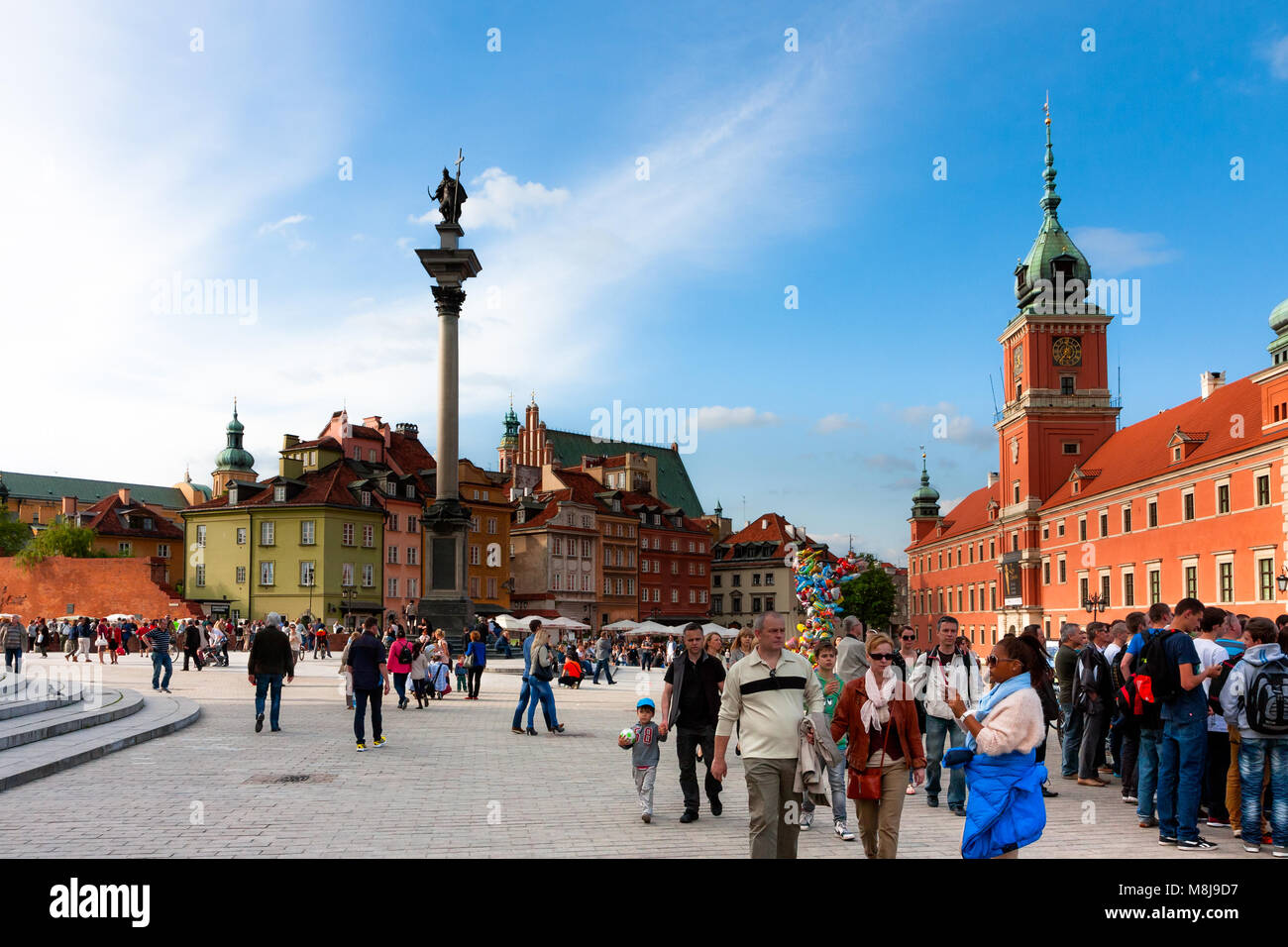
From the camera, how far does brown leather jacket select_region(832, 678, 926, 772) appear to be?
764 cm

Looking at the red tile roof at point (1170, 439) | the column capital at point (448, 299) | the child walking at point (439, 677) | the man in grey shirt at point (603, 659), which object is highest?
the column capital at point (448, 299)

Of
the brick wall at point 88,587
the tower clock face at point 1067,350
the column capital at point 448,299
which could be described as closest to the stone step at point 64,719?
the column capital at point 448,299

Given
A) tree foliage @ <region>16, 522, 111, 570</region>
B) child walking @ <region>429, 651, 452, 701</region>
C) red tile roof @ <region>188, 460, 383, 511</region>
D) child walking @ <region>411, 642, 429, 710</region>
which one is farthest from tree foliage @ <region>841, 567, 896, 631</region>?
child walking @ <region>411, 642, 429, 710</region>

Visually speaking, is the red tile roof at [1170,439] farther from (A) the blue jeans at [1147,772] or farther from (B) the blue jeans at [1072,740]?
(A) the blue jeans at [1147,772]

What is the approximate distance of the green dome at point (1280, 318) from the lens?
1756 inches

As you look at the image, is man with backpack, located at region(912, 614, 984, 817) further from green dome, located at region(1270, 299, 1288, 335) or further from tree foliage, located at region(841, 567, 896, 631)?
tree foliage, located at region(841, 567, 896, 631)

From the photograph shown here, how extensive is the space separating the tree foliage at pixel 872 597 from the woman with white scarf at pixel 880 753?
93180mm

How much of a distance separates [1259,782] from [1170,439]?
2228 inches

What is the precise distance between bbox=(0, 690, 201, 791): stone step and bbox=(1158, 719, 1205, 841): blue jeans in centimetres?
1140

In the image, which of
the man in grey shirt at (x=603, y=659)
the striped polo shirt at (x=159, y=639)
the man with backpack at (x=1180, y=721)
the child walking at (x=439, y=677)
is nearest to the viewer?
the man with backpack at (x=1180, y=721)
